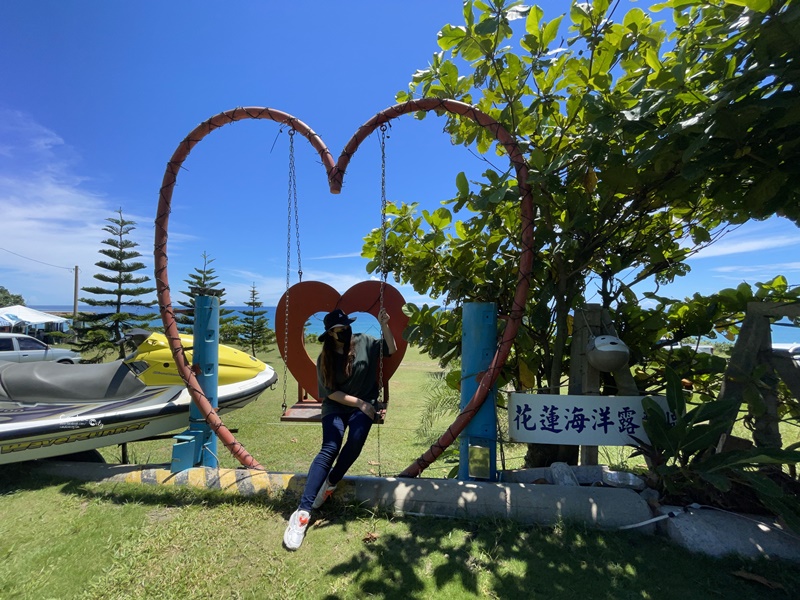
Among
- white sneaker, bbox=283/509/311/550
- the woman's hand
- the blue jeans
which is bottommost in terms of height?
white sneaker, bbox=283/509/311/550

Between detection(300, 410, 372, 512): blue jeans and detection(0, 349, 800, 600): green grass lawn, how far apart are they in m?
0.17

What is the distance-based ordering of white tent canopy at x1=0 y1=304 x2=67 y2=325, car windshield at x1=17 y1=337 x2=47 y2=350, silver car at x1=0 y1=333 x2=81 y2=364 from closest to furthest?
silver car at x1=0 y1=333 x2=81 y2=364
car windshield at x1=17 y1=337 x2=47 y2=350
white tent canopy at x1=0 y1=304 x2=67 y2=325

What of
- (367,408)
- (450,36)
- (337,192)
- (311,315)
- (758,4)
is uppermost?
(450,36)

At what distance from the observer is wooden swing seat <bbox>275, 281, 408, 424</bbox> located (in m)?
3.12

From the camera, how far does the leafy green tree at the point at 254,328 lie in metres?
17.5

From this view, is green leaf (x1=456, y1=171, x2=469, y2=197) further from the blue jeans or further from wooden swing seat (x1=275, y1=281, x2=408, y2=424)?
the blue jeans

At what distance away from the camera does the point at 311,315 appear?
10.9ft

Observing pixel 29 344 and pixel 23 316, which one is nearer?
pixel 29 344

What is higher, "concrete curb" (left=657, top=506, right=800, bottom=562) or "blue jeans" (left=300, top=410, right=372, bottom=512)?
"blue jeans" (left=300, top=410, right=372, bottom=512)

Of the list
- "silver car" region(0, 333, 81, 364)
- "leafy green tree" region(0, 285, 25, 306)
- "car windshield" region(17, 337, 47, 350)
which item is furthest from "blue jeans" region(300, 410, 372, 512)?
"leafy green tree" region(0, 285, 25, 306)

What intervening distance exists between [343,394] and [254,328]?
52.9ft

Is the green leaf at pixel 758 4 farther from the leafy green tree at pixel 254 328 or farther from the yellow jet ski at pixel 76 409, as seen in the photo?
the leafy green tree at pixel 254 328

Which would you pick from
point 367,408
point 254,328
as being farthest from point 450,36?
point 254,328

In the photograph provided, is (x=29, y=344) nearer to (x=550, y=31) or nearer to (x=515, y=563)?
(x=515, y=563)
